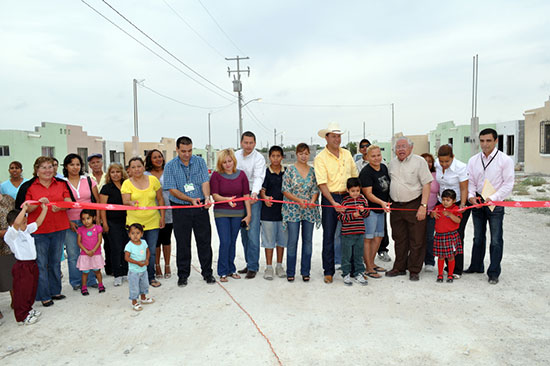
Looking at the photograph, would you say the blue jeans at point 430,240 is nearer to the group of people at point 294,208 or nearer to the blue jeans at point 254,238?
the group of people at point 294,208

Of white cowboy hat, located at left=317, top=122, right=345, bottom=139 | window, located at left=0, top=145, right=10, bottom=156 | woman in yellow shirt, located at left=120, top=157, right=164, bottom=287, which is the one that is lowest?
woman in yellow shirt, located at left=120, top=157, right=164, bottom=287

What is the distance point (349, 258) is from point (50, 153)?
29539 mm

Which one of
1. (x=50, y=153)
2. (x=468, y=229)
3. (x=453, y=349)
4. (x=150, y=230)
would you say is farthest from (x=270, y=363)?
(x=50, y=153)

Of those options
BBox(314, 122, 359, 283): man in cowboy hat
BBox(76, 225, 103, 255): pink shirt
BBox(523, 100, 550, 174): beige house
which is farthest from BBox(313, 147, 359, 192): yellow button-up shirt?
BBox(523, 100, 550, 174): beige house

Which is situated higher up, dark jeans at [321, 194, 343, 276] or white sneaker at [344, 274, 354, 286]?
dark jeans at [321, 194, 343, 276]

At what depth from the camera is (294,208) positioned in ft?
17.1

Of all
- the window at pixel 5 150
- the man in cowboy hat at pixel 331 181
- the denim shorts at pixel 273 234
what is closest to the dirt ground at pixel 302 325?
the man in cowboy hat at pixel 331 181

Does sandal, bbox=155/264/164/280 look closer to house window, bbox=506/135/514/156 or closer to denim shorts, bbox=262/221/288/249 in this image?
denim shorts, bbox=262/221/288/249

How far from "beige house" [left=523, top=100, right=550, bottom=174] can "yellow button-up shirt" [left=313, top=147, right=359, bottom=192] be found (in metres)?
22.4

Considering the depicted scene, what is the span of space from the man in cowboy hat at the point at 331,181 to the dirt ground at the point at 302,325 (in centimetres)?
43

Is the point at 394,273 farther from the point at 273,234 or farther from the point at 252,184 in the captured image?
the point at 252,184

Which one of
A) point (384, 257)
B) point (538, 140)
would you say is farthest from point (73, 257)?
point (538, 140)

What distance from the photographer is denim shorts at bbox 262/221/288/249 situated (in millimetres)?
5391

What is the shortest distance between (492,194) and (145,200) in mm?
4526
